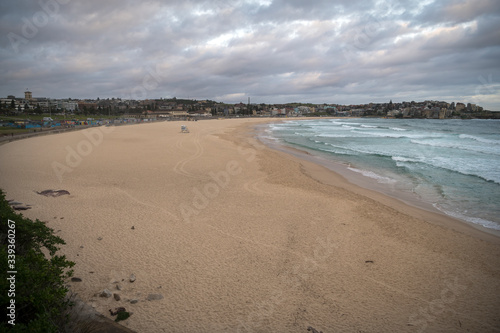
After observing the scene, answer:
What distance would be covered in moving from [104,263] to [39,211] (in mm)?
4320

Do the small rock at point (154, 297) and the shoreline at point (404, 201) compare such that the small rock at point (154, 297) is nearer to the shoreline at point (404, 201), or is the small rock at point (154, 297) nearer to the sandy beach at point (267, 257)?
the sandy beach at point (267, 257)

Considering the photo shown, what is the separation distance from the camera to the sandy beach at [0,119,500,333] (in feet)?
15.6

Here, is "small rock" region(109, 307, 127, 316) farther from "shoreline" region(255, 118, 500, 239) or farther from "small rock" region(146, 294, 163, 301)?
"shoreline" region(255, 118, 500, 239)

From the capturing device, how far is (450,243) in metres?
7.66

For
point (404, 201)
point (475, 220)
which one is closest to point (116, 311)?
point (404, 201)

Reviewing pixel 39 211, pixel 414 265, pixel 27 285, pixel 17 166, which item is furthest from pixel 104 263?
pixel 17 166

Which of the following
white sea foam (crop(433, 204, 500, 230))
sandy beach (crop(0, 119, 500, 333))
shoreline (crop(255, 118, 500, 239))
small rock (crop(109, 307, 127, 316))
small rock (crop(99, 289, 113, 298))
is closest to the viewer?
small rock (crop(109, 307, 127, 316))

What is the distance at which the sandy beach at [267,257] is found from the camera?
4.76 metres

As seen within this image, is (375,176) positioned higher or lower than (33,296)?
lower

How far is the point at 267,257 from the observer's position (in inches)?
256

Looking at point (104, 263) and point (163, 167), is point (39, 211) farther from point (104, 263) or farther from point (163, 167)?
point (163, 167)

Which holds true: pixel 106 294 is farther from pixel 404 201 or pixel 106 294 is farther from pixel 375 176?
pixel 375 176

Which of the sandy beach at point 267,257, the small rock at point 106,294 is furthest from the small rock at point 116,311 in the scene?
the small rock at point 106,294

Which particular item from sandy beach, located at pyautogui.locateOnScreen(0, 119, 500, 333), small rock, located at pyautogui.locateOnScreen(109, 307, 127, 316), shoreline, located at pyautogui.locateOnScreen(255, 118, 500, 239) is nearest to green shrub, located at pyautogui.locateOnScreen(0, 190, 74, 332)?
small rock, located at pyautogui.locateOnScreen(109, 307, 127, 316)
